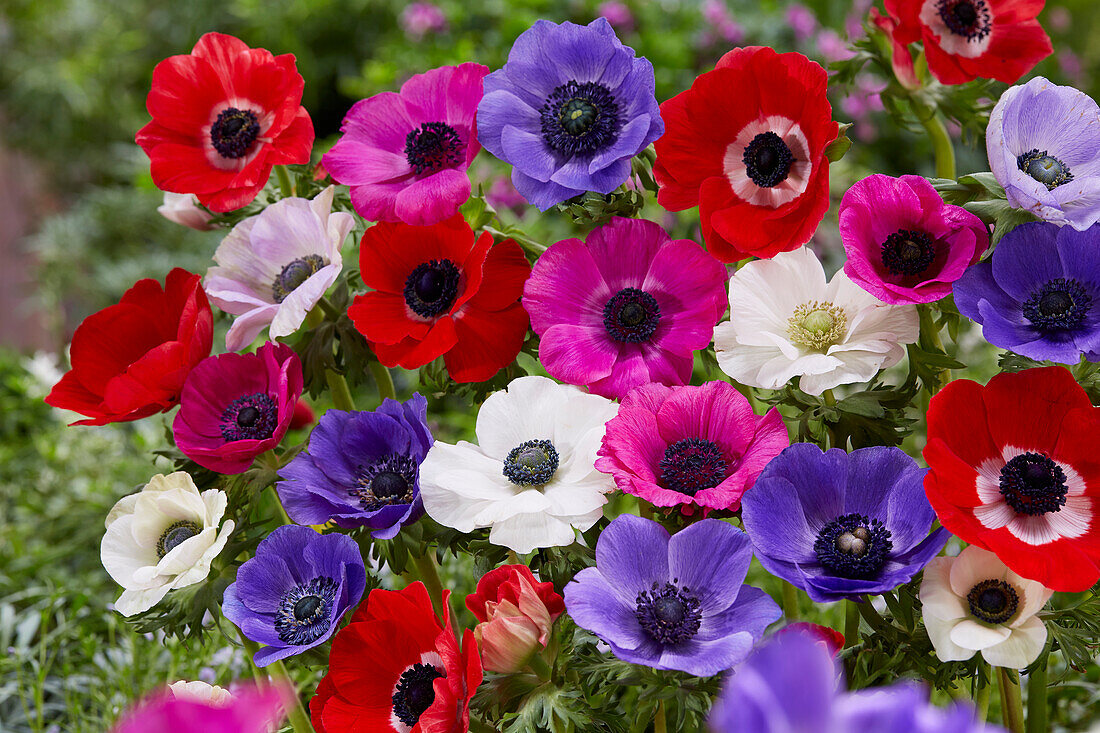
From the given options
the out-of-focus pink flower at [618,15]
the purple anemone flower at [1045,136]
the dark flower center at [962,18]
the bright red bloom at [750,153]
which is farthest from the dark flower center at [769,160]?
the out-of-focus pink flower at [618,15]

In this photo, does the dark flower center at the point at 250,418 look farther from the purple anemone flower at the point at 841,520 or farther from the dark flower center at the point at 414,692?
the purple anemone flower at the point at 841,520

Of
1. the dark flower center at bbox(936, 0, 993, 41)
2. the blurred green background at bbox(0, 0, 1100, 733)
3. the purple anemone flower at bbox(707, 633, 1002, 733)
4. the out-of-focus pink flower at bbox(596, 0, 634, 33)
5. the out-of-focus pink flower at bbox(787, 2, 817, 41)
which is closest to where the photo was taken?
the purple anemone flower at bbox(707, 633, 1002, 733)

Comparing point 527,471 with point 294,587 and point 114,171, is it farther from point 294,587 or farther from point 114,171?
point 114,171

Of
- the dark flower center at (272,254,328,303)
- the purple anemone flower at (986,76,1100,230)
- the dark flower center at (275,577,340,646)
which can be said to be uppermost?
the purple anemone flower at (986,76,1100,230)

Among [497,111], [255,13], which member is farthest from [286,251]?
[255,13]

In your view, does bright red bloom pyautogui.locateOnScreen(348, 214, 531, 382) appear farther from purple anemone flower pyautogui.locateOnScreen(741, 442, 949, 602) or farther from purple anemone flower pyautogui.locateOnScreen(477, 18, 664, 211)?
purple anemone flower pyautogui.locateOnScreen(741, 442, 949, 602)

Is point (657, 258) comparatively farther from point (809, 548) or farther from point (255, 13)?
point (255, 13)

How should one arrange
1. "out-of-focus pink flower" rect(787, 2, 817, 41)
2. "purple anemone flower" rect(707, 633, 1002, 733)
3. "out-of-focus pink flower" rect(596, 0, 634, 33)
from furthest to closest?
1. "out-of-focus pink flower" rect(787, 2, 817, 41)
2. "out-of-focus pink flower" rect(596, 0, 634, 33)
3. "purple anemone flower" rect(707, 633, 1002, 733)

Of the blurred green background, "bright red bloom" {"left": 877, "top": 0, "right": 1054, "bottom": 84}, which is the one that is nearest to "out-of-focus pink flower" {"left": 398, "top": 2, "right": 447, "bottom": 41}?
the blurred green background
